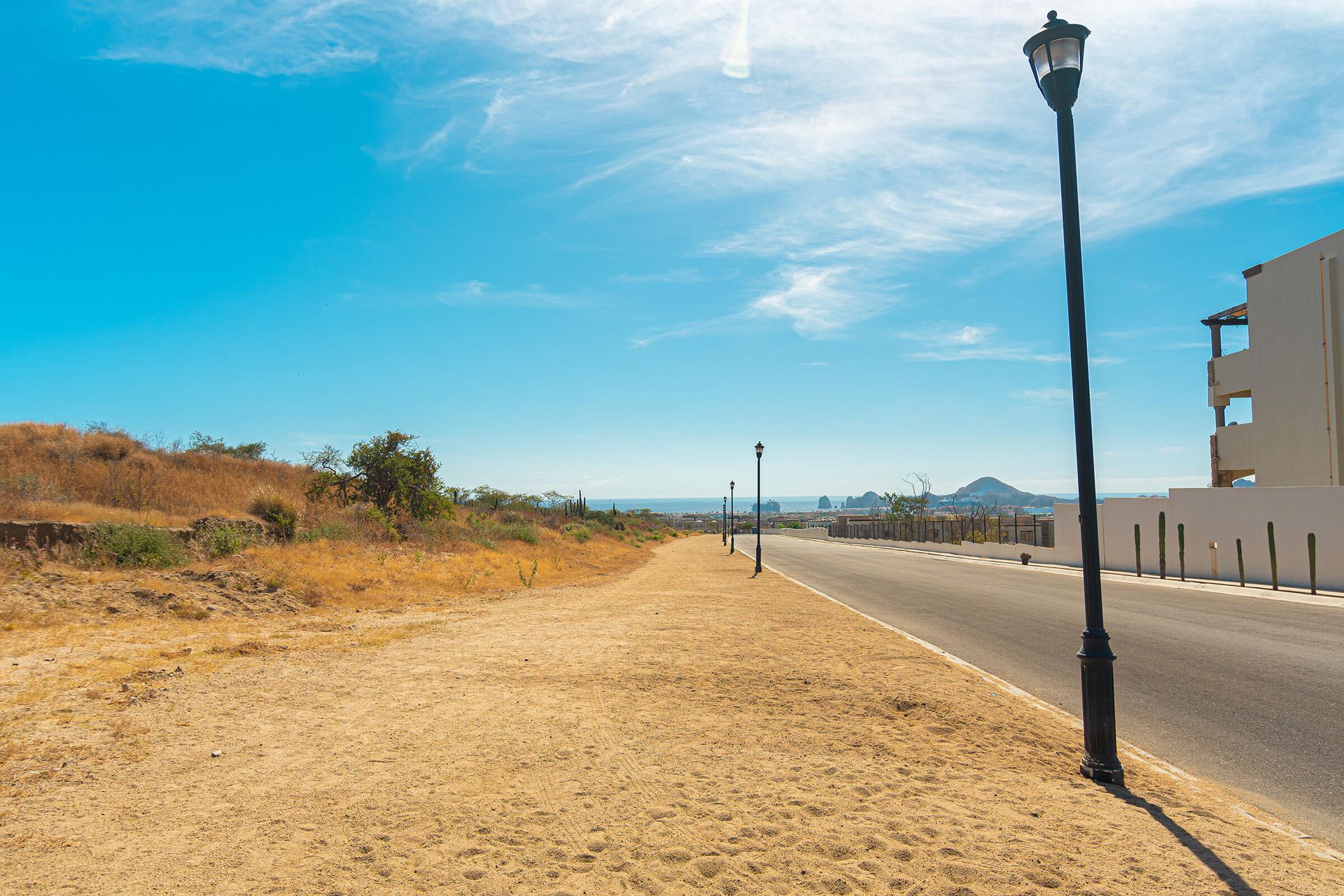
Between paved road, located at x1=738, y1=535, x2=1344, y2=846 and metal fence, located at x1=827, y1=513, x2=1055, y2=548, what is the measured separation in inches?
664

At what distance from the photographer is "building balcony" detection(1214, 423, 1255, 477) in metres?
30.1

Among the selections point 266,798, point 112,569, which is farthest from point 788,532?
point 266,798

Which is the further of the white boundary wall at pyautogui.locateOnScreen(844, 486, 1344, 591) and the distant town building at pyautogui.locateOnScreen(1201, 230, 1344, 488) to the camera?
the distant town building at pyautogui.locateOnScreen(1201, 230, 1344, 488)

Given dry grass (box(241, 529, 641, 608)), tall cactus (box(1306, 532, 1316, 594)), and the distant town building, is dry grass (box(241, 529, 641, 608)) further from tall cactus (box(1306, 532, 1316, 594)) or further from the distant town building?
the distant town building

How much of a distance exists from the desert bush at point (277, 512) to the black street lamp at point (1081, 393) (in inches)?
804

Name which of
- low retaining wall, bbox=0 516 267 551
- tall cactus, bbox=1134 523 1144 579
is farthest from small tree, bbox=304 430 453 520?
tall cactus, bbox=1134 523 1144 579

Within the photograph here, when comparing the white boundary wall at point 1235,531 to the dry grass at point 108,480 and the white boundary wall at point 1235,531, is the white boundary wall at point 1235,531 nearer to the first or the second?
the white boundary wall at point 1235,531

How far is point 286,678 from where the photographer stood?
859cm

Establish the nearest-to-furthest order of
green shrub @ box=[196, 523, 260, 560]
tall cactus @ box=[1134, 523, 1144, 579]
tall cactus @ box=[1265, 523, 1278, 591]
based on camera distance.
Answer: green shrub @ box=[196, 523, 260, 560] → tall cactus @ box=[1265, 523, 1278, 591] → tall cactus @ box=[1134, 523, 1144, 579]

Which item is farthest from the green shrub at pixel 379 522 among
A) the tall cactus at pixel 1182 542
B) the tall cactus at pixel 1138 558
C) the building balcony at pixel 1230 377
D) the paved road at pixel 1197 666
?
the building balcony at pixel 1230 377

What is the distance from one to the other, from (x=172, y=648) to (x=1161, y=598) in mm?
19191

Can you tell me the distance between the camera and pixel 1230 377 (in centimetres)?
3153

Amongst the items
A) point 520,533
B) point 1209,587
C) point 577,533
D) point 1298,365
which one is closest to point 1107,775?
point 1209,587

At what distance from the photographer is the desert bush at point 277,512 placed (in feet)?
67.5
